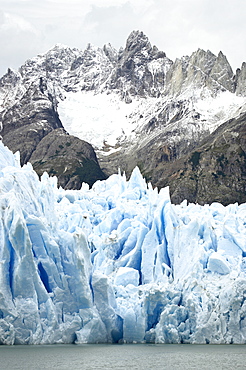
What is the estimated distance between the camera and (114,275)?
37844 mm

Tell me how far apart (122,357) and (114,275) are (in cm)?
999

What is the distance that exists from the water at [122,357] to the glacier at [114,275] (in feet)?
4.11

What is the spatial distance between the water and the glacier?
125cm

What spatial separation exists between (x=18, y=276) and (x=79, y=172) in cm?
10589

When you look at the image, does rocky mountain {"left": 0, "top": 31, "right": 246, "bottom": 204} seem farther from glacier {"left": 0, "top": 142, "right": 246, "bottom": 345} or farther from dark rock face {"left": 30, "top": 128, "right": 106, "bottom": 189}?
glacier {"left": 0, "top": 142, "right": 246, "bottom": 345}

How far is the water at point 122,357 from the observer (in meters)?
25.3

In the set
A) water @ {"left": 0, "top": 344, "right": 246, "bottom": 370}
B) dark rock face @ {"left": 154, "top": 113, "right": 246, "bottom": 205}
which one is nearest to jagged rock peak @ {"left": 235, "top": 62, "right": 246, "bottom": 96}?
dark rock face @ {"left": 154, "top": 113, "right": 246, "bottom": 205}

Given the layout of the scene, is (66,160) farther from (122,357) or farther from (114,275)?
(122,357)

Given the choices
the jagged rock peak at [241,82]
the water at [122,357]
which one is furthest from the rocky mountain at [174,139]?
the water at [122,357]

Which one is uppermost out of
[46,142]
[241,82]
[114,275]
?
[241,82]

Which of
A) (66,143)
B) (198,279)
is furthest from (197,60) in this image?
(198,279)

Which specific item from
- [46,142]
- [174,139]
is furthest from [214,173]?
[46,142]

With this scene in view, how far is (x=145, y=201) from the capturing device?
1898 inches

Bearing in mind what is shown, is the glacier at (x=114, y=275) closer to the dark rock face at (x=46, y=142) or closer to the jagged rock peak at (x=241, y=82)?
the dark rock face at (x=46, y=142)
